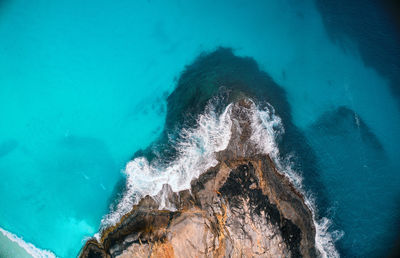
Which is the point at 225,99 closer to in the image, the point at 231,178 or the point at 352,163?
the point at 231,178

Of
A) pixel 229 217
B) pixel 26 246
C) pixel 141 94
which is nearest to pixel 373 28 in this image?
pixel 229 217

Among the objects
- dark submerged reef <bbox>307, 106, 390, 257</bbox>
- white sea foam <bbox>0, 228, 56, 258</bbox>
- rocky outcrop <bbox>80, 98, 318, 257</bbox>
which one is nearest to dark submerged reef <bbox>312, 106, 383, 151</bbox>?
dark submerged reef <bbox>307, 106, 390, 257</bbox>

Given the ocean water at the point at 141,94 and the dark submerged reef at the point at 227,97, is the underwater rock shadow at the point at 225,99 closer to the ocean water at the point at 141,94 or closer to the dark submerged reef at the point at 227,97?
the dark submerged reef at the point at 227,97

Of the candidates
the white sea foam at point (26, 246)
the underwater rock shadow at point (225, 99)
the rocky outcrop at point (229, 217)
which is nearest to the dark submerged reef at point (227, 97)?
the underwater rock shadow at point (225, 99)

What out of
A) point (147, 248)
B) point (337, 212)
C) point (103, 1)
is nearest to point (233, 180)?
point (147, 248)

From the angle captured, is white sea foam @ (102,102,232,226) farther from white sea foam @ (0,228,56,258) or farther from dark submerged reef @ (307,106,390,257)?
dark submerged reef @ (307,106,390,257)

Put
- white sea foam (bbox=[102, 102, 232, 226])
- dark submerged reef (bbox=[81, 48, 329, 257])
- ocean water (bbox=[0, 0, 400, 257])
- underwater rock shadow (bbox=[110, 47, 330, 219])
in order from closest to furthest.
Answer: dark submerged reef (bbox=[81, 48, 329, 257]) → white sea foam (bbox=[102, 102, 232, 226]) → underwater rock shadow (bbox=[110, 47, 330, 219]) → ocean water (bbox=[0, 0, 400, 257])
